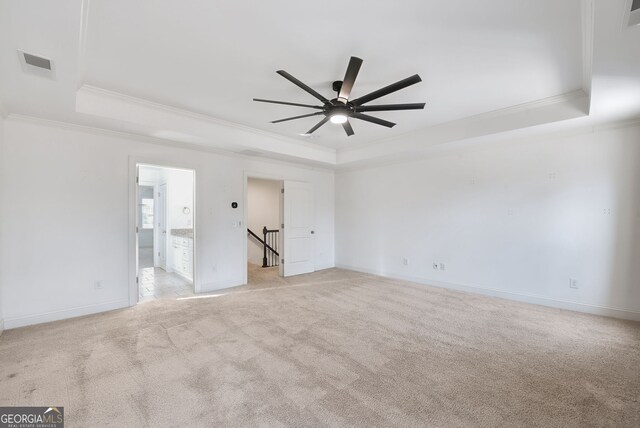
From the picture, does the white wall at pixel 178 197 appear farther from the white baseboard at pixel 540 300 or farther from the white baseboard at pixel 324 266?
the white baseboard at pixel 540 300

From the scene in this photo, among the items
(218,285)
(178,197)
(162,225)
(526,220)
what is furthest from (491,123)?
(162,225)

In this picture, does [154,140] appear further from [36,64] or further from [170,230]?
[170,230]

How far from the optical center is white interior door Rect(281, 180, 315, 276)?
19.2ft

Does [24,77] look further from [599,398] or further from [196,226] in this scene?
[599,398]

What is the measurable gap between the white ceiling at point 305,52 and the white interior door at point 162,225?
345 centimetres

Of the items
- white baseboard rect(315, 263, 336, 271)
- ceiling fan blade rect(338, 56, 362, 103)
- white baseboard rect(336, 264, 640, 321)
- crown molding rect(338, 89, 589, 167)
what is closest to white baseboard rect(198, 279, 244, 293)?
white baseboard rect(315, 263, 336, 271)

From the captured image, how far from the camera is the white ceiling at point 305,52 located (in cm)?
185

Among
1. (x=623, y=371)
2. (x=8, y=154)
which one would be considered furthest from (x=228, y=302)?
(x=623, y=371)

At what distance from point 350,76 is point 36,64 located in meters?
2.53

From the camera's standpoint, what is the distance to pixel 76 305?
11.4ft

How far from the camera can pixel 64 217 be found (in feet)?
11.2

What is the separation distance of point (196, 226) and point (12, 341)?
2.37 m

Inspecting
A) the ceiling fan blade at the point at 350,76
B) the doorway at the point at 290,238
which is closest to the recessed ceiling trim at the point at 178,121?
the doorway at the point at 290,238

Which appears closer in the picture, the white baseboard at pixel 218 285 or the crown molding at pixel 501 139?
the crown molding at pixel 501 139
